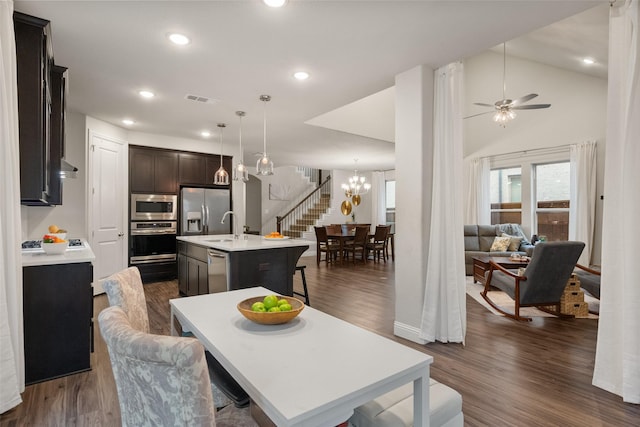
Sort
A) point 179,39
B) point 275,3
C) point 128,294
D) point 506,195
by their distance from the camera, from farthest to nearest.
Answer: point 506,195
point 179,39
point 275,3
point 128,294

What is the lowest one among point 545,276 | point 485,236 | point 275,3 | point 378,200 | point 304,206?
point 545,276

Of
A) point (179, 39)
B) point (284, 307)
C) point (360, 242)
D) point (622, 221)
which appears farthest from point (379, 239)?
point (284, 307)

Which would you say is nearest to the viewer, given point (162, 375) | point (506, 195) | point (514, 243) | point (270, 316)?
point (162, 375)

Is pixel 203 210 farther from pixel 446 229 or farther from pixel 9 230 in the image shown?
pixel 446 229

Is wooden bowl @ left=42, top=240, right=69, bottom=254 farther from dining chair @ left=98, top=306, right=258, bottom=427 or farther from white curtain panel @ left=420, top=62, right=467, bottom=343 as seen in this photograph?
white curtain panel @ left=420, top=62, right=467, bottom=343

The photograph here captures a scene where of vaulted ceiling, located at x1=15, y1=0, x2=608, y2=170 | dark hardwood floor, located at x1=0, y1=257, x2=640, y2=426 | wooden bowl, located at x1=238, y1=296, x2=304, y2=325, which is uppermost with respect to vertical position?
vaulted ceiling, located at x1=15, y1=0, x2=608, y2=170

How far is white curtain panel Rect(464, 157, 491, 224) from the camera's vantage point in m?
7.87

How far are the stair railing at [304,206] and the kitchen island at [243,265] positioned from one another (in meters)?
6.68

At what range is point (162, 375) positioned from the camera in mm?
813

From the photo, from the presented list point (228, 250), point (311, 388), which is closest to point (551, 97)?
point (228, 250)

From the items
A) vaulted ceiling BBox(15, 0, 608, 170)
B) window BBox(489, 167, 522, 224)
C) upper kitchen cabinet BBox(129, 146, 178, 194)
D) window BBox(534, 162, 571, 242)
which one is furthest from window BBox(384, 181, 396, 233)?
upper kitchen cabinet BBox(129, 146, 178, 194)

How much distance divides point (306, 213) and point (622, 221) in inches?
369

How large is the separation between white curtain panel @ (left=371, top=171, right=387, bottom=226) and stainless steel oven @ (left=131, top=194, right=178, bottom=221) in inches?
273

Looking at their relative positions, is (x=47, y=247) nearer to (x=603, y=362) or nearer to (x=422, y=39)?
(x=422, y=39)
